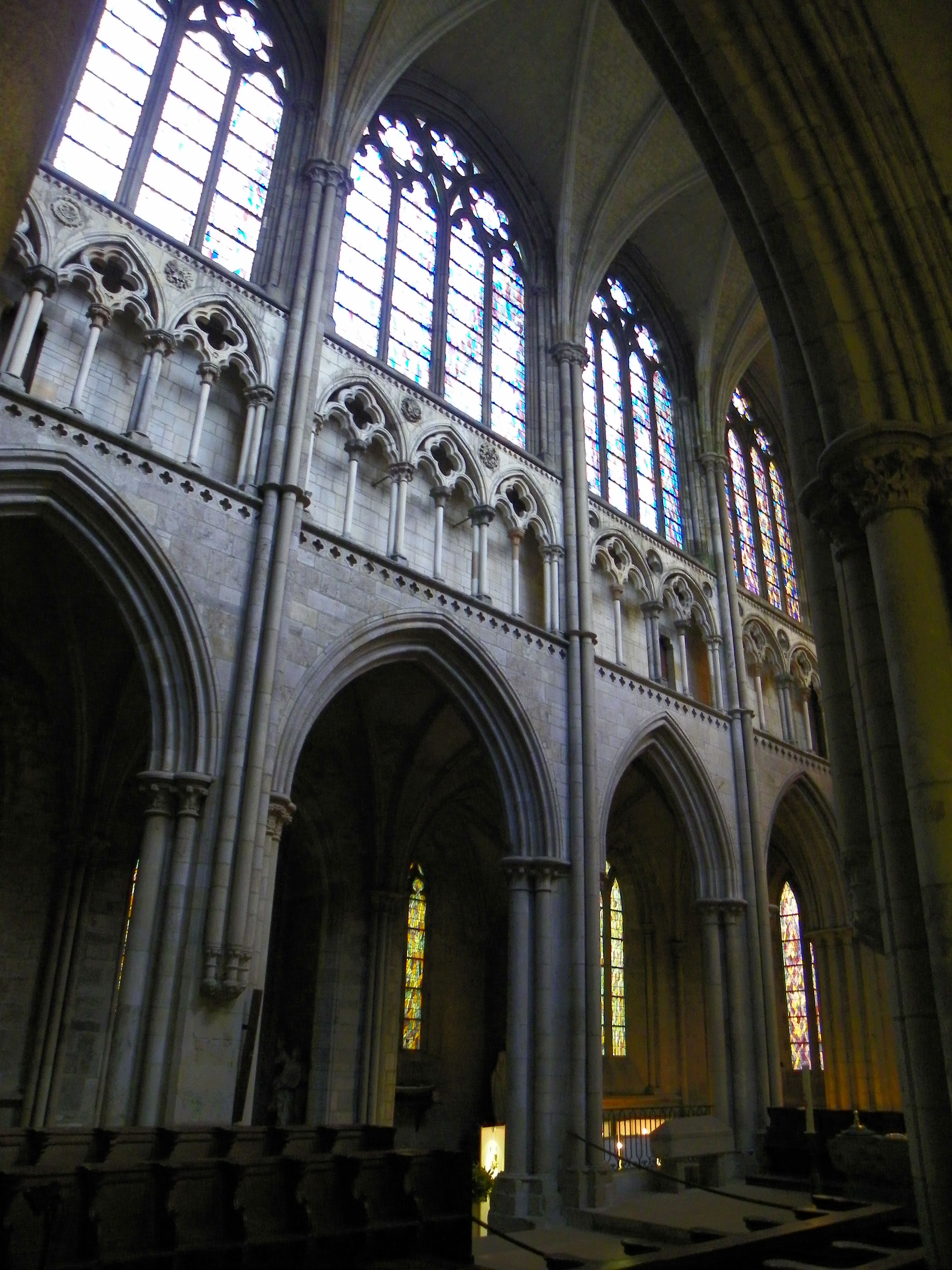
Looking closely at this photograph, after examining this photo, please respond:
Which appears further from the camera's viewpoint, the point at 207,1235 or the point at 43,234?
the point at 43,234

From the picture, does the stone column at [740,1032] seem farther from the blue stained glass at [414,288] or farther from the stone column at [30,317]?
the stone column at [30,317]

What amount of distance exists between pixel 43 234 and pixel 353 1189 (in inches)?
336

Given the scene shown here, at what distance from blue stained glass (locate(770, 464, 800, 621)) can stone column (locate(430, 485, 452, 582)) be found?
9893 millimetres

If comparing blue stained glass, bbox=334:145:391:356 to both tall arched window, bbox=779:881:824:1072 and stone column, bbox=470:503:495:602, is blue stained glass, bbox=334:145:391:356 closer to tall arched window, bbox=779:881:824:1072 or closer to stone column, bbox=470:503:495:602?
stone column, bbox=470:503:495:602

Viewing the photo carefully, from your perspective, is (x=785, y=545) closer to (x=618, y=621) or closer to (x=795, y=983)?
(x=618, y=621)

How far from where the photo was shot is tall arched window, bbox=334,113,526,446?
521 inches

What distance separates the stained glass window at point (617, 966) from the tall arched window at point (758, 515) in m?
6.47

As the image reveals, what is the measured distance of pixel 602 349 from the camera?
17375mm

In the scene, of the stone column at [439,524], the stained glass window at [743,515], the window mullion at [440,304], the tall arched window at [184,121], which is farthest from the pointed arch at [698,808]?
the tall arched window at [184,121]

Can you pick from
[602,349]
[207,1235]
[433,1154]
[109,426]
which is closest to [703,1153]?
[433,1154]

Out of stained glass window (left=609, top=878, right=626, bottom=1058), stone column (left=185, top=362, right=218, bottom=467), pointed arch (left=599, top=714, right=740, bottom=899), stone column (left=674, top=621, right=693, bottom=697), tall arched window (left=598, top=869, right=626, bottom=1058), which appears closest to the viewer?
stone column (left=185, top=362, right=218, bottom=467)

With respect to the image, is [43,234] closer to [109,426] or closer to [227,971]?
[109,426]

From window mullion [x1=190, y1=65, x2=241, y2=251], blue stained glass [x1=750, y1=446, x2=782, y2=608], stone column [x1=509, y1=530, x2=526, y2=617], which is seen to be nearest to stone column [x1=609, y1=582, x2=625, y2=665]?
stone column [x1=509, y1=530, x2=526, y2=617]

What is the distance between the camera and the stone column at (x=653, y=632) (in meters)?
14.9
